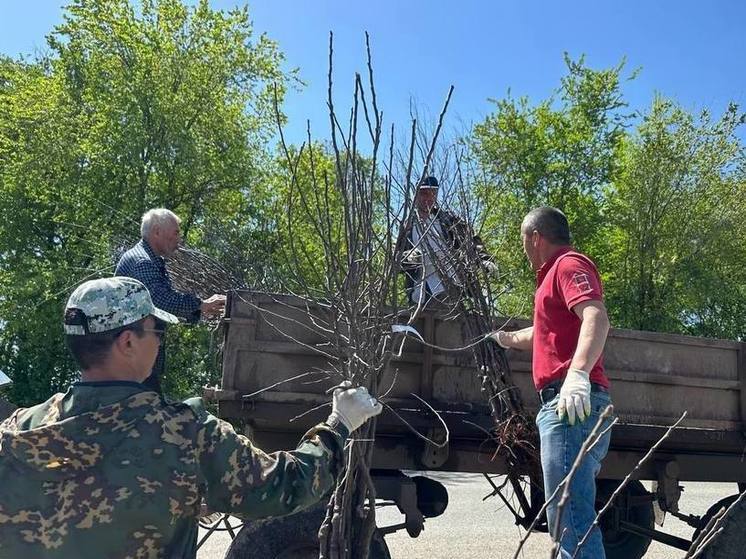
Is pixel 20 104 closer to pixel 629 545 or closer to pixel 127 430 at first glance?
pixel 629 545

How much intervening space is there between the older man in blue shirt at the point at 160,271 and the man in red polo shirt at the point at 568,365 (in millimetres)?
1767

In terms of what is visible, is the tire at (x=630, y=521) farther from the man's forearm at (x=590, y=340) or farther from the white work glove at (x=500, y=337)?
the man's forearm at (x=590, y=340)

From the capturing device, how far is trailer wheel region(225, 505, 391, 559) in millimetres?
3605

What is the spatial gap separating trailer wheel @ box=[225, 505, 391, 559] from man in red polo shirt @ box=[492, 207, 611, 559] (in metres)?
1.00

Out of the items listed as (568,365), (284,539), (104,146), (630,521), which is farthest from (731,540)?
(104,146)

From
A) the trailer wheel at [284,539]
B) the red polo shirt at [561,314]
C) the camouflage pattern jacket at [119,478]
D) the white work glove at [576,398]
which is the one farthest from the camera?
the trailer wheel at [284,539]

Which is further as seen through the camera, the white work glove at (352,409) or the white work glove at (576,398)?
the white work glove at (576,398)

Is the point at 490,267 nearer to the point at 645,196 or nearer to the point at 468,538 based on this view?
the point at 468,538

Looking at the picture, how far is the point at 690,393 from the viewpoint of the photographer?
4.72 m

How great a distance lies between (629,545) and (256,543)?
2.84 meters

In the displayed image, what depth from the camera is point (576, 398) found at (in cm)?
300

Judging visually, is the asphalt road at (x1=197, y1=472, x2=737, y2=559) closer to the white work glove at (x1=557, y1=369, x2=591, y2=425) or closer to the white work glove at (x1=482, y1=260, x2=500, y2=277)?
the white work glove at (x1=482, y1=260, x2=500, y2=277)

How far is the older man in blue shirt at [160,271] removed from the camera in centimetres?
431

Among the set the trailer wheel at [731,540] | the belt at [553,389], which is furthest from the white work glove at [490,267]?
the trailer wheel at [731,540]
